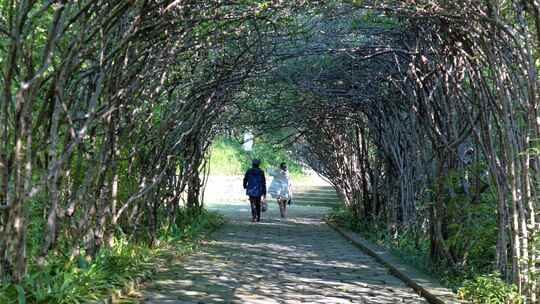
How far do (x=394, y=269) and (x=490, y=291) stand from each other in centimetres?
279

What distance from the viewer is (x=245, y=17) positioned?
8.50 m

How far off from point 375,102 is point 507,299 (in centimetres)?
783

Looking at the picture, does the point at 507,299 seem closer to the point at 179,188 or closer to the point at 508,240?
the point at 508,240

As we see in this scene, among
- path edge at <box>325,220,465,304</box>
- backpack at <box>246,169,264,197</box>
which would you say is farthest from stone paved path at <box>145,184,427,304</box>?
backpack at <box>246,169,264,197</box>

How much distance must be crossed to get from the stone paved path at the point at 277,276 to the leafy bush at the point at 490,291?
481mm

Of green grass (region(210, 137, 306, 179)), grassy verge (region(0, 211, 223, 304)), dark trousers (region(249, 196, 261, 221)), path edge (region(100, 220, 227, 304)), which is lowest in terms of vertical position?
path edge (region(100, 220, 227, 304))

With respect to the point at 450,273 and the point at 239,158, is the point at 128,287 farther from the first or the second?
the point at 239,158

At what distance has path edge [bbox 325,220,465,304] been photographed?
24.5 feet

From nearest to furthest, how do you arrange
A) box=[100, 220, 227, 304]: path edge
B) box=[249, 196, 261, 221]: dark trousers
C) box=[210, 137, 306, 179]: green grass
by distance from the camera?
box=[100, 220, 227, 304]: path edge
box=[249, 196, 261, 221]: dark trousers
box=[210, 137, 306, 179]: green grass

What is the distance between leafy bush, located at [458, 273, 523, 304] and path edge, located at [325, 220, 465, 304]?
0.15 meters

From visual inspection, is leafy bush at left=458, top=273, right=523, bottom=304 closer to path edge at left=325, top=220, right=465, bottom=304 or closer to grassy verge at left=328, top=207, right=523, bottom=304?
grassy verge at left=328, top=207, right=523, bottom=304

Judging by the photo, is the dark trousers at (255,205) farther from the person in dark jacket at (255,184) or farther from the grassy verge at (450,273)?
the grassy verge at (450,273)

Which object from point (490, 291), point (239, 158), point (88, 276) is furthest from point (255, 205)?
point (239, 158)

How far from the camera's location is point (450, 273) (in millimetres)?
8805
